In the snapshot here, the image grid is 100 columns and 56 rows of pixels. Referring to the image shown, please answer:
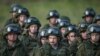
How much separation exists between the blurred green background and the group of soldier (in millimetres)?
15394

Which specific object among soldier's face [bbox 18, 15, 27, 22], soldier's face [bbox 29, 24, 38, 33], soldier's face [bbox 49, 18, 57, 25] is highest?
soldier's face [bbox 29, 24, 38, 33]

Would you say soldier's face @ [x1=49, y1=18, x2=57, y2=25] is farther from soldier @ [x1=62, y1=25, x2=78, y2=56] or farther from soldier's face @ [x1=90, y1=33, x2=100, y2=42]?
soldier's face @ [x1=90, y1=33, x2=100, y2=42]

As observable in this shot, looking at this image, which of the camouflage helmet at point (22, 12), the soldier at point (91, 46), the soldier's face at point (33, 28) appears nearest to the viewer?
the soldier at point (91, 46)

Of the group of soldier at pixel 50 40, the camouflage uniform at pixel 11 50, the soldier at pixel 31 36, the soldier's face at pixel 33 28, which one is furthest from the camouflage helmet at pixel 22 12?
the camouflage uniform at pixel 11 50

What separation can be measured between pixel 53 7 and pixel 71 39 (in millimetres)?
18709

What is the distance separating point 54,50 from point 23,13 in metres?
3.82

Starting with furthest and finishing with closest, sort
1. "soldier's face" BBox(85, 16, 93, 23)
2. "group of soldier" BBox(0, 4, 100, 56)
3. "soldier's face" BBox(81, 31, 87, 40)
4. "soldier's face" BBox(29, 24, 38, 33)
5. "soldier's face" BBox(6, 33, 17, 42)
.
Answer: "soldier's face" BBox(85, 16, 93, 23), "soldier's face" BBox(29, 24, 38, 33), "soldier's face" BBox(81, 31, 87, 40), "soldier's face" BBox(6, 33, 17, 42), "group of soldier" BBox(0, 4, 100, 56)

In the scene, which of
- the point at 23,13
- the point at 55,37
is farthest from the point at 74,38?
the point at 23,13

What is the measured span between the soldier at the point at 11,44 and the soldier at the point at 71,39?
165cm

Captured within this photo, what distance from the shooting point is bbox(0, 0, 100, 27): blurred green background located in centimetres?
3722

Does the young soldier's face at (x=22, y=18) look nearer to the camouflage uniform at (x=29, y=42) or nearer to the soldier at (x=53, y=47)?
the camouflage uniform at (x=29, y=42)

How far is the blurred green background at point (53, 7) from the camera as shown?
37219 mm

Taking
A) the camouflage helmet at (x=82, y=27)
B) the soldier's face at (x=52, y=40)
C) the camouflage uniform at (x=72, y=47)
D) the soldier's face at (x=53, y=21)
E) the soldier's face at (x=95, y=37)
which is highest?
the soldier's face at (x=95, y=37)

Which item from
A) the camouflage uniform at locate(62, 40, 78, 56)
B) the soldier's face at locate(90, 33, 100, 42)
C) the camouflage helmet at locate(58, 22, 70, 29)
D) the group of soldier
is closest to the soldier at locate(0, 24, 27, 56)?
the group of soldier
